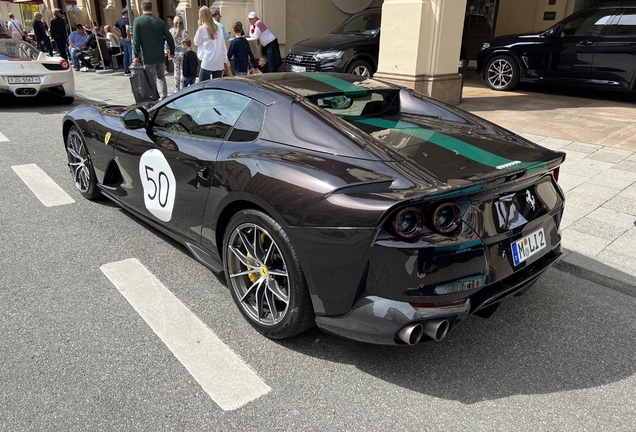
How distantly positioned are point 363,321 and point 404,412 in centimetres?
46

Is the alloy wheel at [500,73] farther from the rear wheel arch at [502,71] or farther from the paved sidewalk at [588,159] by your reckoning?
the paved sidewalk at [588,159]

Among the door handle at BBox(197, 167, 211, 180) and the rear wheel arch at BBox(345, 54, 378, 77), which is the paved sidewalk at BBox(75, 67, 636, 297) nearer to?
the rear wheel arch at BBox(345, 54, 378, 77)

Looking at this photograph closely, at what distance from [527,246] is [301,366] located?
1.37 metres

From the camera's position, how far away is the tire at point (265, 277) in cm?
265

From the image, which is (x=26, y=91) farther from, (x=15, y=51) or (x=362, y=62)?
(x=362, y=62)

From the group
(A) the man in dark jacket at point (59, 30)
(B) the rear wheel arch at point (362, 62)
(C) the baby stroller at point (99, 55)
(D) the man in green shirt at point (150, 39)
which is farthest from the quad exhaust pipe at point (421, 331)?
(A) the man in dark jacket at point (59, 30)

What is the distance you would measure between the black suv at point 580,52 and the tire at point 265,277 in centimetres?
927

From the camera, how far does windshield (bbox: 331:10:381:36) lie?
11.4 m

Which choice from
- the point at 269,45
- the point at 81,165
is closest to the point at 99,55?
the point at 269,45

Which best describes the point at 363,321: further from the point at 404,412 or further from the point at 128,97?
the point at 128,97

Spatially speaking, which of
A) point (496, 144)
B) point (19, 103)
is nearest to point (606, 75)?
point (496, 144)

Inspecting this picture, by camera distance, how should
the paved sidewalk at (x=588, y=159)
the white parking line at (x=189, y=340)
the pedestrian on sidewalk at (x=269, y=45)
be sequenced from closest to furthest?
the white parking line at (x=189, y=340)
the paved sidewalk at (x=588, y=159)
the pedestrian on sidewalk at (x=269, y=45)

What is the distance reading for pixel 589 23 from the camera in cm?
982

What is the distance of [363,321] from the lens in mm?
2459
